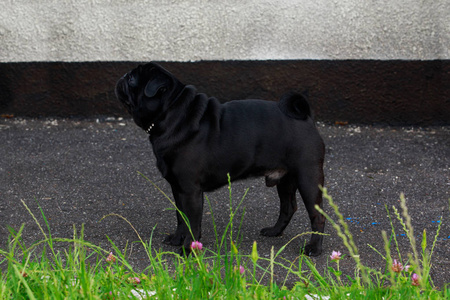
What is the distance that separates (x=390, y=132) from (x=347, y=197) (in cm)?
199

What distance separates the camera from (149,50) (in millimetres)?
6469

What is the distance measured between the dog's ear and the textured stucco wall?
2956mm

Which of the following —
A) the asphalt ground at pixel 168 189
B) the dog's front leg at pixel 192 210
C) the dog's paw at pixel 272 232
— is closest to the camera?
the dog's front leg at pixel 192 210

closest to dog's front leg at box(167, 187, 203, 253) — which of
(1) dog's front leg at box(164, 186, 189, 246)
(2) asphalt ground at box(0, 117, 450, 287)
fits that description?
(1) dog's front leg at box(164, 186, 189, 246)

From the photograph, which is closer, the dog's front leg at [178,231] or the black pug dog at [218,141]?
the black pug dog at [218,141]

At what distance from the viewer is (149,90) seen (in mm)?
3459

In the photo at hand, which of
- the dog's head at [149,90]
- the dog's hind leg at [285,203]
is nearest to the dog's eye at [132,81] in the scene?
the dog's head at [149,90]

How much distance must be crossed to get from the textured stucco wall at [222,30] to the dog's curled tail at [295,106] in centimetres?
289

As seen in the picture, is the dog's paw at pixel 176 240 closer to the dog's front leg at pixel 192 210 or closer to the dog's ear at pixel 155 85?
the dog's front leg at pixel 192 210

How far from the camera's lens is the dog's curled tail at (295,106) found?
3.51 m

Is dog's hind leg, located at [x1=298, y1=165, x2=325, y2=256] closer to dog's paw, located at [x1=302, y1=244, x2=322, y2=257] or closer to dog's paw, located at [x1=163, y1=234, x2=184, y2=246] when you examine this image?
dog's paw, located at [x1=302, y1=244, x2=322, y2=257]

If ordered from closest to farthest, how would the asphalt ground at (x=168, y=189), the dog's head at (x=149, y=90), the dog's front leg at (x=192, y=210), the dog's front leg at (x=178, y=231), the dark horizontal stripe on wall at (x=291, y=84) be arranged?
the dog's front leg at (x=192, y=210) < the dog's head at (x=149, y=90) < the dog's front leg at (x=178, y=231) < the asphalt ground at (x=168, y=189) < the dark horizontal stripe on wall at (x=291, y=84)

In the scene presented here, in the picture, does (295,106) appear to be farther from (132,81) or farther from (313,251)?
(132,81)

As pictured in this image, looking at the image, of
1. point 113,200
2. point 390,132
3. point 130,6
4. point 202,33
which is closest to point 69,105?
point 130,6
